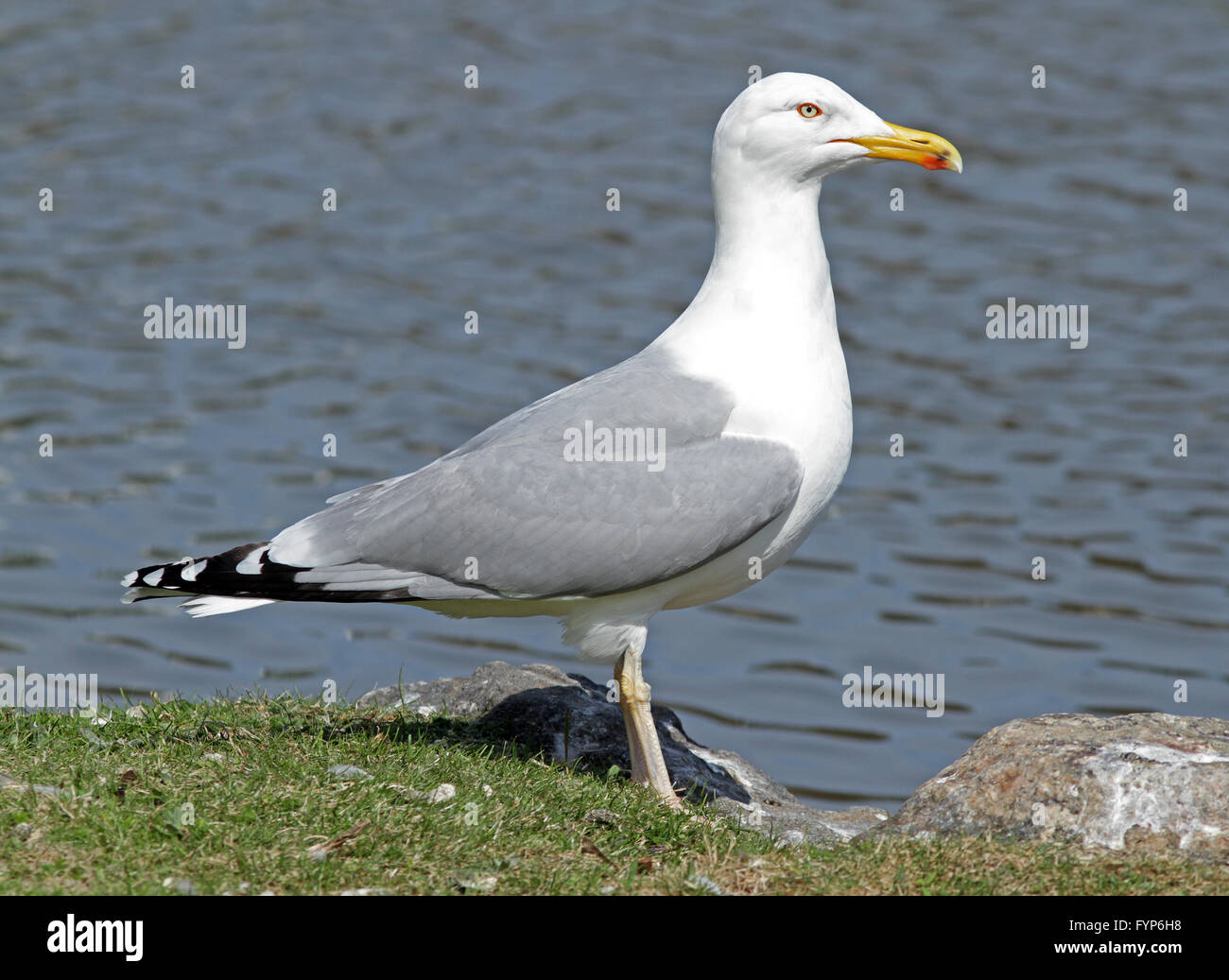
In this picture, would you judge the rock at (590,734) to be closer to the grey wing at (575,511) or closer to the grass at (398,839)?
the grass at (398,839)

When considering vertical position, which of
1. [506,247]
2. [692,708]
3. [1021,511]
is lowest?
[692,708]

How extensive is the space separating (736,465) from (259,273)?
424 inches

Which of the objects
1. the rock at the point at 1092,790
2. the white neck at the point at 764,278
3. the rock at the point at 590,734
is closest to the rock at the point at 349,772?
the rock at the point at 590,734

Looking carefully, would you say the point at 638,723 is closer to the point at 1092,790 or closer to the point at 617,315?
the point at 1092,790

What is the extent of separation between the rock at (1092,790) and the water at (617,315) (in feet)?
9.48

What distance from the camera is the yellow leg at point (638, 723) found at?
7.15 metres

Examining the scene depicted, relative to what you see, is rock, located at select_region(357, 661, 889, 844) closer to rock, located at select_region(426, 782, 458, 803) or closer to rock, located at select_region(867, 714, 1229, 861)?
rock, located at select_region(867, 714, 1229, 861)

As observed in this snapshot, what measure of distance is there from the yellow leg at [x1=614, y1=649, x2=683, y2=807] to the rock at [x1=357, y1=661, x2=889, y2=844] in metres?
0.27

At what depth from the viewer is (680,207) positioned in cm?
1811

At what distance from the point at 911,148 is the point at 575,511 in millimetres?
2225

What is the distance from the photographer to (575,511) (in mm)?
6980

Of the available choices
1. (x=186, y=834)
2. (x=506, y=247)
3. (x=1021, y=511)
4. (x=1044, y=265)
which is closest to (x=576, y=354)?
(x=506, y=247)

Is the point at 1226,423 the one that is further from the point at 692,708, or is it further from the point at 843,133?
the point at 843,133

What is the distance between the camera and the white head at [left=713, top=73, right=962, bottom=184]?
7320mm
